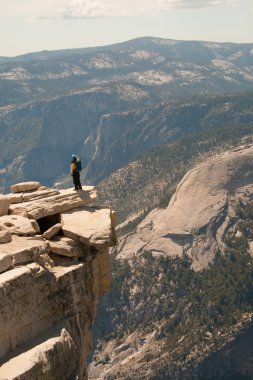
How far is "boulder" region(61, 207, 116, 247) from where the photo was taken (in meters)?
46.0

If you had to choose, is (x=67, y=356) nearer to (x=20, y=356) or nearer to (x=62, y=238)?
(x=20, y=356)

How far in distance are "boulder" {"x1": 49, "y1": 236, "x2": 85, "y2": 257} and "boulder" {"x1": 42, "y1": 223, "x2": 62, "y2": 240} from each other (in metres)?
0.46

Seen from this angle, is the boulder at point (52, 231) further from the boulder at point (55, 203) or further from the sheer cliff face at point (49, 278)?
the boulder at point (55, 203)

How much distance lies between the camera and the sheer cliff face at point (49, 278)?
1453 inches

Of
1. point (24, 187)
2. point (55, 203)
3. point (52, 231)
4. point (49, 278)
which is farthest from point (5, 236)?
point (24, 187)

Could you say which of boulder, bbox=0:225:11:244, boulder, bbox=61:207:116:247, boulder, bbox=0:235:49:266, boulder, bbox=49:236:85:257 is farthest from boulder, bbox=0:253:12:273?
boulder, bbox=61:207:116:247

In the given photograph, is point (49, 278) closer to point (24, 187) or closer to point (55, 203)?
point (55, 203)

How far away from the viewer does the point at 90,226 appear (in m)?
47.7

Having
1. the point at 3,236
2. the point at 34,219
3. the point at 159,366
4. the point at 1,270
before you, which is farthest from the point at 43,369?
the point at 159,366

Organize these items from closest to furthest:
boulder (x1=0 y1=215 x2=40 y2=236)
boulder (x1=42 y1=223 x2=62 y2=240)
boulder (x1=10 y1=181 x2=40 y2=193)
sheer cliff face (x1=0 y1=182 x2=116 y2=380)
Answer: sheer cliff face (x1=0 y1=182 x2=116 y2=380), boulder (x1=0 y1=215 x2=40 y2=236), boulder (x1=42 y1=223 x2=62 y2=240), boulder (x1=10 y1=181 x2=40 y2=193)

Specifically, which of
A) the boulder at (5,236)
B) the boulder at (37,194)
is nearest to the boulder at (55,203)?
the boulder at (37,194)

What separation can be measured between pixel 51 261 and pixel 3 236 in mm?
3806

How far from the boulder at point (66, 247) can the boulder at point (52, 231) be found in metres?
0.46

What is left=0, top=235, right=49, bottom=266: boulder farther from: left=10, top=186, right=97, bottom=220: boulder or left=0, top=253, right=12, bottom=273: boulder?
left=10, top=186, right=97, bottom=220: boulder
